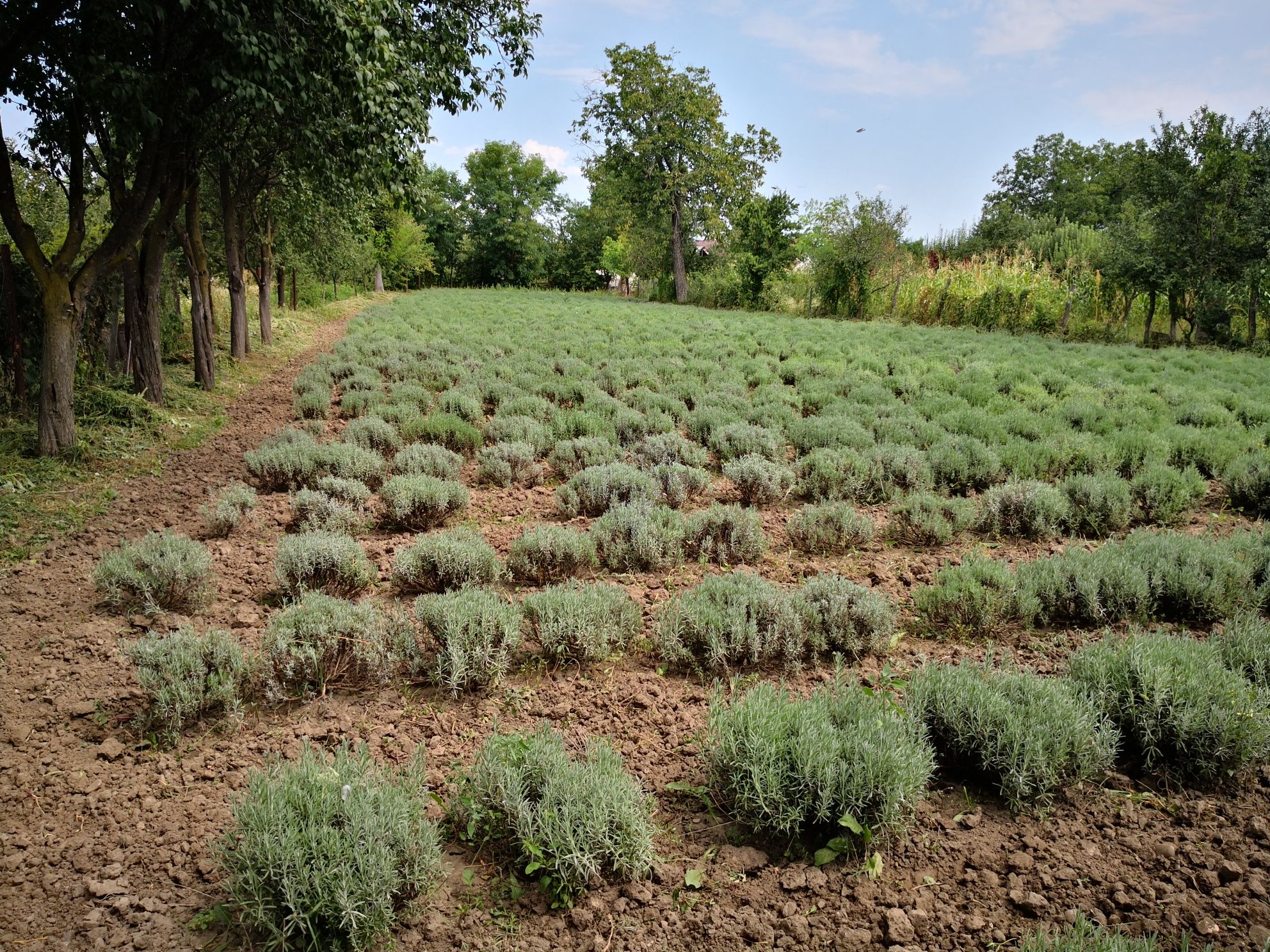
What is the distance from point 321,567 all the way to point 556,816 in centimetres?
311

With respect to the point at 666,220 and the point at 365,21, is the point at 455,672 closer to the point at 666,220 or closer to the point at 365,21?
the point at 365,21

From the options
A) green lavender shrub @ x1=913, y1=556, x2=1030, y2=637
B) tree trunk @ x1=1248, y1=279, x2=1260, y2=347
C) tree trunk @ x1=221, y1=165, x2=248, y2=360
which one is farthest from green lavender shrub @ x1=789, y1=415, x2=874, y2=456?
tree trunk @ x1=1248, y1=279, x2=1260, y2=347

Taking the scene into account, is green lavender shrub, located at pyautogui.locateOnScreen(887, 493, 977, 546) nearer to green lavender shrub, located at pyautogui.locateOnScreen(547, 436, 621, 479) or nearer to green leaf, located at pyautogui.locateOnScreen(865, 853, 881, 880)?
green lavender shrub, located at pyautogui.locateOnScreen(547, 436, 621, 479)

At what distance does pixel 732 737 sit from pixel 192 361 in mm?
15931

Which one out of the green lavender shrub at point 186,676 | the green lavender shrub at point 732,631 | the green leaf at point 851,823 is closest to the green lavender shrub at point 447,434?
the green lavender shrub at point 186,676

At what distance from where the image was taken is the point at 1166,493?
6.74 m

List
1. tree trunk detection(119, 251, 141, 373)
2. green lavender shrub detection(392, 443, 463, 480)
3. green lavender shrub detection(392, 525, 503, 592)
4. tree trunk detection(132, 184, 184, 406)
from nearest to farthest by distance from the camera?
1. green lavender shrub detection(392, 525, 503, 592)
2. green lavender shrub detection(392, 443, 463, 480)
3. tree trunk detection(132, 184, 184, 406)
4. tree trunk detection(119, 251, 141, 373)

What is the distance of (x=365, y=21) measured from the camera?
6.24 m

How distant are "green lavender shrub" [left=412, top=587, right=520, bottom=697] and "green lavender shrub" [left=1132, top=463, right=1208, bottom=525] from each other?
6338 mm

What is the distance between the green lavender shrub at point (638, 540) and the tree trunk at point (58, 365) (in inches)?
259

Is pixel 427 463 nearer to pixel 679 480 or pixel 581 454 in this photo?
pixel 581 454

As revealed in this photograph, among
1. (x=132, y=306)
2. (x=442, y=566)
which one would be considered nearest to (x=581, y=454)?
(x=442, y=566)

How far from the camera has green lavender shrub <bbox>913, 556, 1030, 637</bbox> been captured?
452cm

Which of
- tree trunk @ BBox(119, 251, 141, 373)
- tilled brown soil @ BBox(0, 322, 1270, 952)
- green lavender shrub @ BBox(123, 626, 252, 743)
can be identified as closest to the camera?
tilled brown soil @ BBox(0, 322, 1270, 952)
